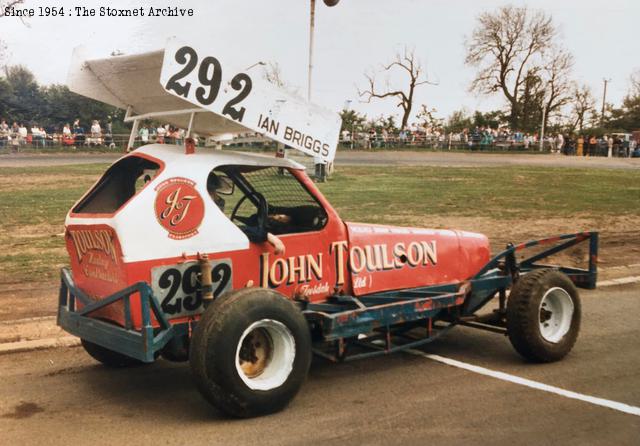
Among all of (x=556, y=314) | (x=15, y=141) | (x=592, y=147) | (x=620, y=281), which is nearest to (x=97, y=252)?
(x=556, y=314)

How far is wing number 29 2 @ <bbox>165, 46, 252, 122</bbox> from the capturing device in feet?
16.0

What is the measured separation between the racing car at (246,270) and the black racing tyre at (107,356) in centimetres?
2

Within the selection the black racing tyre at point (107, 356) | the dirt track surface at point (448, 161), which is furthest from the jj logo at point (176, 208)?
the dirt track surface at point (448, 161)

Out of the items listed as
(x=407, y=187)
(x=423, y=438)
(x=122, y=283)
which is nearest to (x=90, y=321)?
(x=122, y=283)

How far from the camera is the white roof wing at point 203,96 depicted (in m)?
4.92

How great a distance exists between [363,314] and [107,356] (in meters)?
2.18

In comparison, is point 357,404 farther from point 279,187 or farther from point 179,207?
point 179,207

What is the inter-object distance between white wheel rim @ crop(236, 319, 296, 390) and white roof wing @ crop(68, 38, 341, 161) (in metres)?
1.39

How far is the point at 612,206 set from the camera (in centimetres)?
1852

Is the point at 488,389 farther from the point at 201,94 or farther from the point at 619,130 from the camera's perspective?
the point at 619,130

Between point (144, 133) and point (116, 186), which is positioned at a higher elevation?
point (144, 133)

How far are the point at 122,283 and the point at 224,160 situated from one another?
118 cm

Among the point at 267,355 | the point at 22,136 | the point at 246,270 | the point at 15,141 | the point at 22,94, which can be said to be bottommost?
the point at 267,355

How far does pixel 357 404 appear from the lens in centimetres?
529
